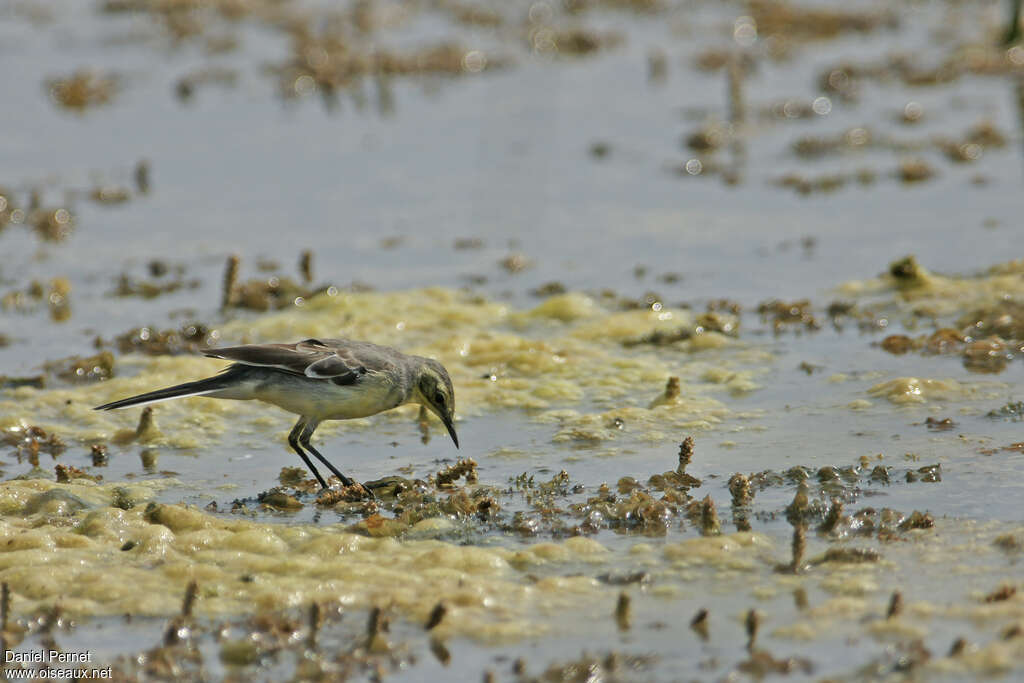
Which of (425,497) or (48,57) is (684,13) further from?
(425,497)

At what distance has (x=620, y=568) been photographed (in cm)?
634

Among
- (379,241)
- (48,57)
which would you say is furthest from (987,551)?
(48,57)

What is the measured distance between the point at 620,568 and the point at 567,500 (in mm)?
979

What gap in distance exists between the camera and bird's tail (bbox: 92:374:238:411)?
735cm

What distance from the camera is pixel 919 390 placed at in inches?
340

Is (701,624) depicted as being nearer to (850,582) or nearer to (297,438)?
(850,582)

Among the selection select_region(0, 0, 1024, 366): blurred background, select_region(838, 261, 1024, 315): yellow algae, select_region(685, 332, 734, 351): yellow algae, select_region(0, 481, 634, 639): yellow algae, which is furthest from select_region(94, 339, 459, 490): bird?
select_region(838, 261, 1024, 315): yellow algae

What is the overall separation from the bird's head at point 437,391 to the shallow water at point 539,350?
0.28 meters

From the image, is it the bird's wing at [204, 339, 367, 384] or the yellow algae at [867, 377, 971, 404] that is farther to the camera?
the yellow algae at [867, 377, 971, 404]

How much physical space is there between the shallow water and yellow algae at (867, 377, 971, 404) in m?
0.03

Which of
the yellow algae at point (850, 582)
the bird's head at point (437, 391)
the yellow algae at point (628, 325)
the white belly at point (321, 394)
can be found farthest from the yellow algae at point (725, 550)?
the yellow algae at point (628, 325)

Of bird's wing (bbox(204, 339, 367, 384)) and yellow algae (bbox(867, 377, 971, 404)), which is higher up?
bird's wing (bbox(204, 339, 367, 384))

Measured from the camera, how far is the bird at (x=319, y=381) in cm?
764

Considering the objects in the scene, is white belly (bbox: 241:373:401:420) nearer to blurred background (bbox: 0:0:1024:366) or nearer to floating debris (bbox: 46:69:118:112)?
blurred background (bbox: 0:0:1024:366)
